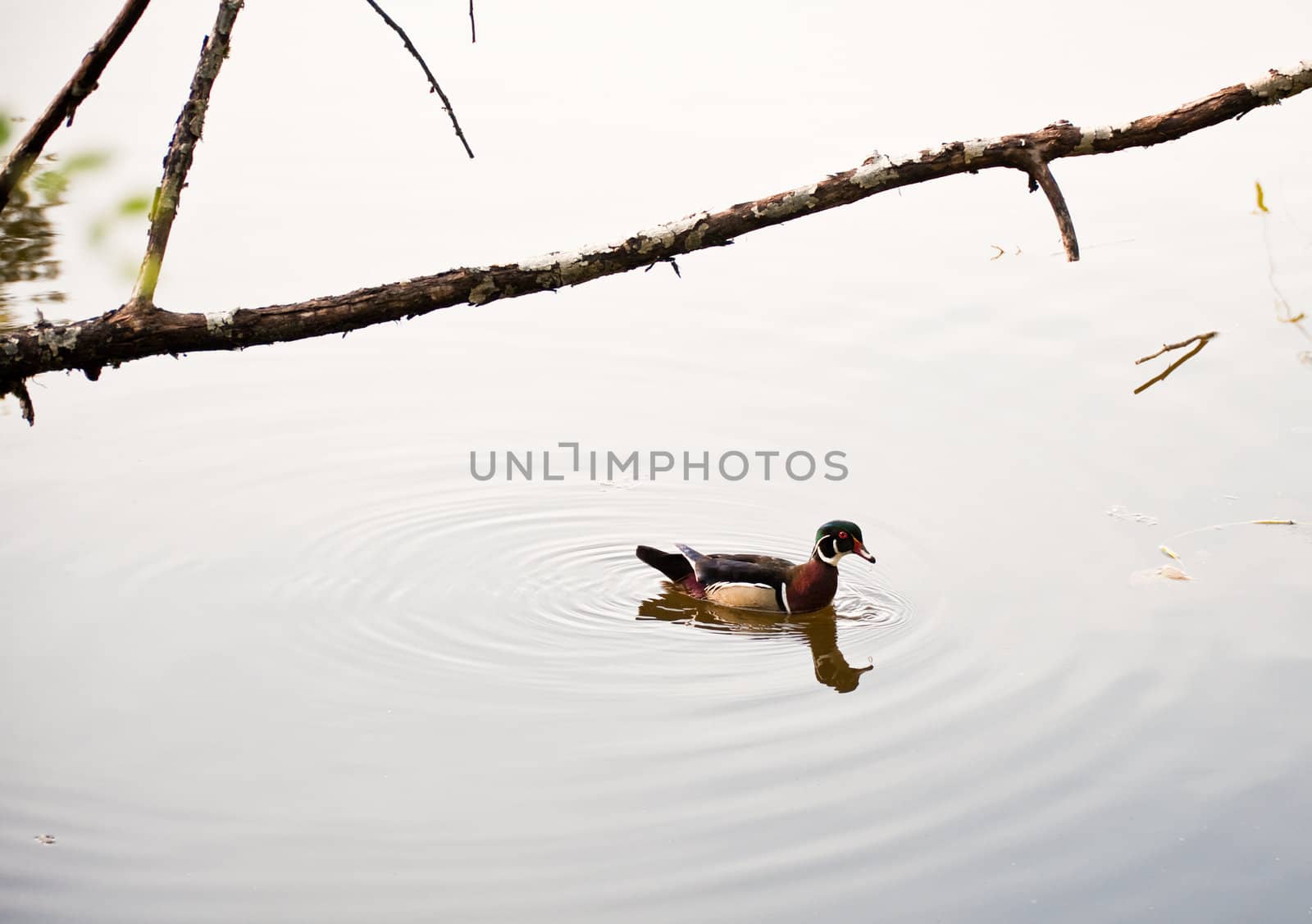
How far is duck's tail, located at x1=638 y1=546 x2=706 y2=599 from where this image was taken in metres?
7.46

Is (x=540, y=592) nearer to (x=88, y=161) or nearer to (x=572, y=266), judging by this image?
(x=572, y=266)

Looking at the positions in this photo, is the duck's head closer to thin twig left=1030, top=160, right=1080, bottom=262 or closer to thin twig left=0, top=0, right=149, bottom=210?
thin twig left=1030, top=160, right=1080, bottom=262

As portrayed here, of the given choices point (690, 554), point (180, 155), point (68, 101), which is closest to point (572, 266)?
point (180, 155)

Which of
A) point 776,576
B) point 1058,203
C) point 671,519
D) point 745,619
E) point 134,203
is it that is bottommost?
point 745,619

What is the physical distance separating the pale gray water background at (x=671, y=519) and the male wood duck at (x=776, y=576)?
0.26m

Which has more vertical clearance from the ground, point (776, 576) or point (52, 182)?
point (52, 182)

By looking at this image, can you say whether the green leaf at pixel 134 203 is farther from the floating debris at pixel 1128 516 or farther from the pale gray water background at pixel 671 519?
the floating debris at pixel 1128 516

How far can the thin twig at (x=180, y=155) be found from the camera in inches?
122

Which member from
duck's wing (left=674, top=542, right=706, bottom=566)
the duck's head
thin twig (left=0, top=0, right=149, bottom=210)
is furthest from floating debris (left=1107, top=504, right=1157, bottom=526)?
thin twig (left=0, top=0, right=149, bottom=210)

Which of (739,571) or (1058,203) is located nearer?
(1058,203)

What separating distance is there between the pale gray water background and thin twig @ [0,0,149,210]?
0.29ft

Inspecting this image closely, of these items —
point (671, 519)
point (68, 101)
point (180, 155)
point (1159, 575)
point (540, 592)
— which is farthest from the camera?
point (671, 519)

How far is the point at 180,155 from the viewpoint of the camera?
10.5ft

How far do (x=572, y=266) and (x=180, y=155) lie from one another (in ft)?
3.19
